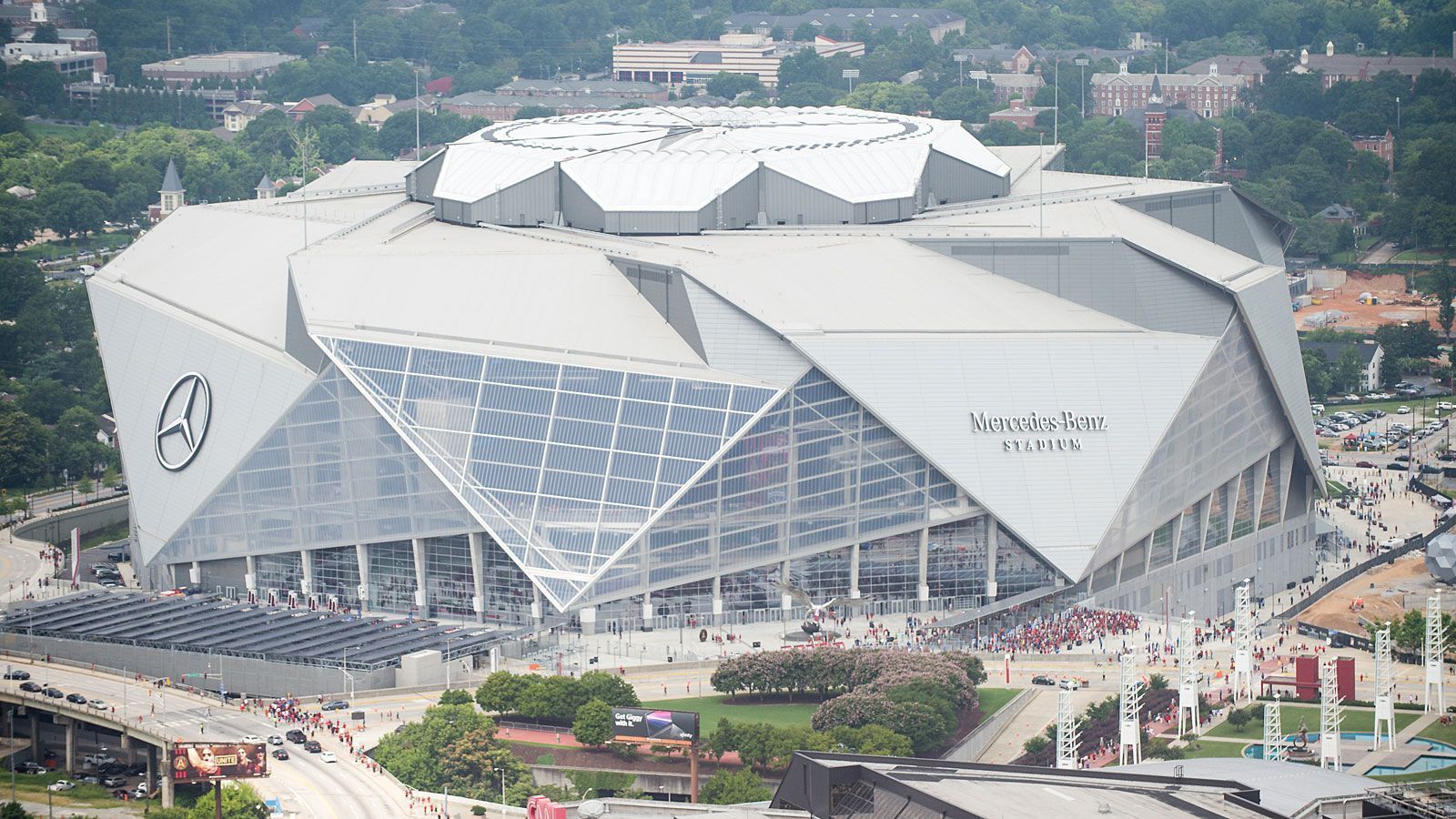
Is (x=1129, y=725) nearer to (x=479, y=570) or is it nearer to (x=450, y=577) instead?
(x=479, y=570)

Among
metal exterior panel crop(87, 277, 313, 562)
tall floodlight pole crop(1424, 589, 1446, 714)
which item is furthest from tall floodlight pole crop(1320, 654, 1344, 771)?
metal exterior panel crop(87, 277, 313, 562)

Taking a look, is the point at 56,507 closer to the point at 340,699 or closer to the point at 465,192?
the point at 465,192

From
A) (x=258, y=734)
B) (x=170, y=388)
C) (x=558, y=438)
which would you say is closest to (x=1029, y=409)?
(x=558, y=438)

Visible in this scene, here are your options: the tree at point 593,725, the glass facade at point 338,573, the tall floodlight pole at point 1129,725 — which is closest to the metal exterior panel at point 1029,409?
the tall floodlight pole at point 1129,725

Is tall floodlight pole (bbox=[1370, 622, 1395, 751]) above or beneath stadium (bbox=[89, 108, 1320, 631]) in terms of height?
beneath

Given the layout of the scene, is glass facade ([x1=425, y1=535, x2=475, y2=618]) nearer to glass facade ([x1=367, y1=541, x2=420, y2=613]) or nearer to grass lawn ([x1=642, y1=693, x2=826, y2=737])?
glass facade ([x1=367, y1=541, x2=420, y2=613])

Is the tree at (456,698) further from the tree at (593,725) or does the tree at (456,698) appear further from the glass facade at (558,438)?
the glass facade at (558,438)
